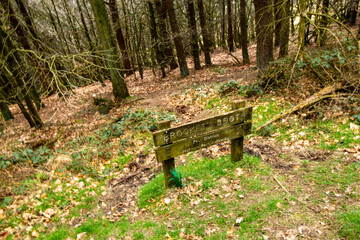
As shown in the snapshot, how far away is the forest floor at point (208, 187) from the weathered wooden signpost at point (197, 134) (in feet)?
2.39

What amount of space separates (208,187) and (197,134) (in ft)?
3.53

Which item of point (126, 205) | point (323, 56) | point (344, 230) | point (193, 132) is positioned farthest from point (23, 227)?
point (323, 56)

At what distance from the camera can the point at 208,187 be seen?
13.0 ft

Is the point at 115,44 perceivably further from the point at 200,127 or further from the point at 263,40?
the point at 200,127

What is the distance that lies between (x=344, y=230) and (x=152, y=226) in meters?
2.73

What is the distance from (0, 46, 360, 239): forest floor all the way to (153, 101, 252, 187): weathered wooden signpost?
28.6 inches

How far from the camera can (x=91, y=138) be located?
296 inches

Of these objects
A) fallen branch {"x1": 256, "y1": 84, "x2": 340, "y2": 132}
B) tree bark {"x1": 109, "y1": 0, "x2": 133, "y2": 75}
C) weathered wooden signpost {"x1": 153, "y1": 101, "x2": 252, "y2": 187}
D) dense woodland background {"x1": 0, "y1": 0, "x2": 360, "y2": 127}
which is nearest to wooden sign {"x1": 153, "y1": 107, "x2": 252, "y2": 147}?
weathered wooden signpost {"x1": 153, "y1": 101, "x2": 252, "y2": 187}

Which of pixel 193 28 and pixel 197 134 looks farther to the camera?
pixel 193 28

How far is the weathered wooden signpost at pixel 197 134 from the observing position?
11.7ft

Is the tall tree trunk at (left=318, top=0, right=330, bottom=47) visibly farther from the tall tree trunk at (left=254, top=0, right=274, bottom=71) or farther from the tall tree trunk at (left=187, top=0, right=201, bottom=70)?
the tall tree trunk at (left=187, top=0, right=201, bottom=70)

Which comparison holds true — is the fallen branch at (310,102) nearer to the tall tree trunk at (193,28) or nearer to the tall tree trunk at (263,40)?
the tall tree trunk at (263,40)

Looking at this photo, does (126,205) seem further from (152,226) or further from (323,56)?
(323,56)

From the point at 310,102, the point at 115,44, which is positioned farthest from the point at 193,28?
the point at 310,102
